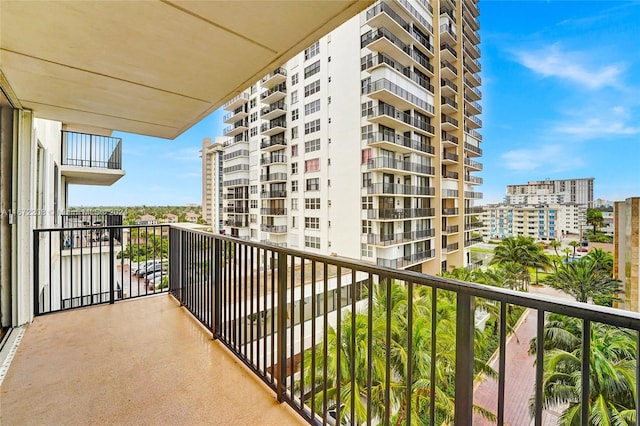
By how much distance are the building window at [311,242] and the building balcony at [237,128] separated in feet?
35.4

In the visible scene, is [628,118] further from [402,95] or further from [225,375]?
[225,375]

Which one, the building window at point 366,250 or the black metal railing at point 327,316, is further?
the building window at point 366,250

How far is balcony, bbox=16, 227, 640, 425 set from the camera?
0.81 m

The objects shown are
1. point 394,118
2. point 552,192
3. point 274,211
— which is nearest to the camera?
point 394,118

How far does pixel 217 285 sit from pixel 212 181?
38.9 m

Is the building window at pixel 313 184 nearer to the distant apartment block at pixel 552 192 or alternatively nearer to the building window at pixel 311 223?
the building window at pixel 311 223

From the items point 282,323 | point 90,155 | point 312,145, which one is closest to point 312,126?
point 312,145

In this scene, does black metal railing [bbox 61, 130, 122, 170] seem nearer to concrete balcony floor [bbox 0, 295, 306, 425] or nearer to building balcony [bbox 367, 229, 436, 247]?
concrete balcony floor [bbox 0, 295, 306, 425]

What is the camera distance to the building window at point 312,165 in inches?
690

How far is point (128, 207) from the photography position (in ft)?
30.0

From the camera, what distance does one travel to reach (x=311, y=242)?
17.9 m

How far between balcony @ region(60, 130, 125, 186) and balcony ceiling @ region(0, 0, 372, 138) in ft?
19.4

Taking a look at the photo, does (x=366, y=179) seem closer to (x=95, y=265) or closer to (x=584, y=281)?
(x=584, y=281)

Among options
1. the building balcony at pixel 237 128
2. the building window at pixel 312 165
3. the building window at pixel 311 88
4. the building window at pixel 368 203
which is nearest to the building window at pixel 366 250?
the building window at pixel 368 203
